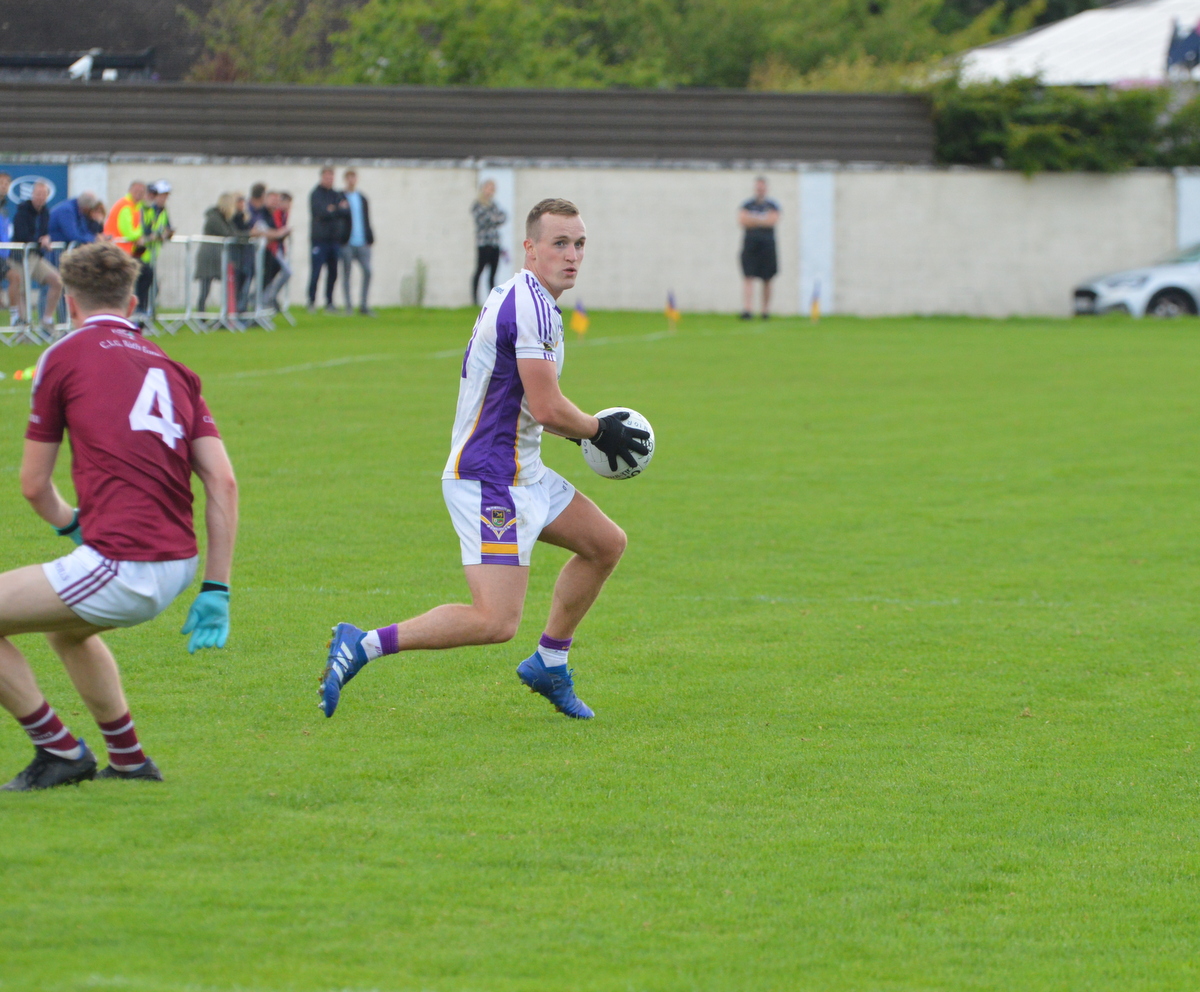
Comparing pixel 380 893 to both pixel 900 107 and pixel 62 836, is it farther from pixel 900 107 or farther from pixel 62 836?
pixel 900 107

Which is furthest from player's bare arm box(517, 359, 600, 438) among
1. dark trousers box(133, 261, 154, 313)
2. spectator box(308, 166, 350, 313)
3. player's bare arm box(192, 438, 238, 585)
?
spectator box(308, 166, 350, 313)

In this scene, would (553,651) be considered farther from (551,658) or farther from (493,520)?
(493,520)

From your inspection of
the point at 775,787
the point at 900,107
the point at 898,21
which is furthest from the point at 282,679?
the point at 898,21

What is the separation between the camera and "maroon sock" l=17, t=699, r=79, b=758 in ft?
16.5

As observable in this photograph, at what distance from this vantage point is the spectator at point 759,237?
93.9 ft

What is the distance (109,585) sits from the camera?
185 inches

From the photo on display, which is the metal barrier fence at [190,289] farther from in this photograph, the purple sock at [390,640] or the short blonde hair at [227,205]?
the purple sock at [390,640]

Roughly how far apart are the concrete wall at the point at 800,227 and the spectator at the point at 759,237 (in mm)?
3572

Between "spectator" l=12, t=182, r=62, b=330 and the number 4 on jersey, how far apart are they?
52.1ft

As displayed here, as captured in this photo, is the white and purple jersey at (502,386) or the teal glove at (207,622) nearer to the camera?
the teal glove at (207,622)

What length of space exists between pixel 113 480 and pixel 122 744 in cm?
95

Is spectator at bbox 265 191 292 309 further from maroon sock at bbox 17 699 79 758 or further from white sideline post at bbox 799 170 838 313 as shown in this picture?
maroon sock at bbox 17 699 79 758

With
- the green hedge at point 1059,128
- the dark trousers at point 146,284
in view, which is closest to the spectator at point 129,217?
the dark trousers at point 146,284

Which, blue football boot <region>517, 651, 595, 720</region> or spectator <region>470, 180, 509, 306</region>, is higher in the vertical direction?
spectator <region>470, 180, 509, 306</region>
